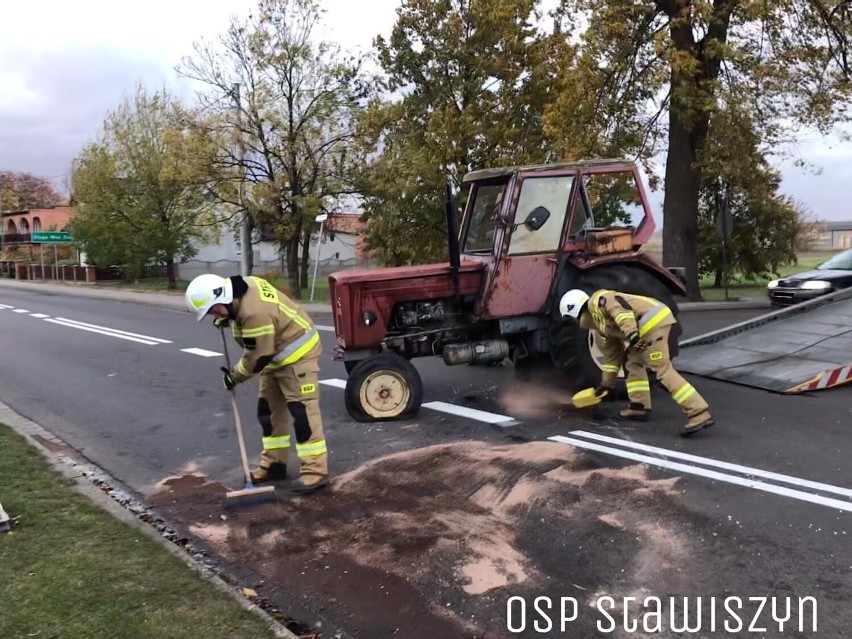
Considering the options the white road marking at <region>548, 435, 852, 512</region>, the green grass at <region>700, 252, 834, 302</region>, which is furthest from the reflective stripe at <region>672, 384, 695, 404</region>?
the green grass at <region>700, 252, 834, 302</region>

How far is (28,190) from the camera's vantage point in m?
88.4

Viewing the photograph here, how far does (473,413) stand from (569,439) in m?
1.34

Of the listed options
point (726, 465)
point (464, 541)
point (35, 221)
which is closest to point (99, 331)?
point (464, 541)

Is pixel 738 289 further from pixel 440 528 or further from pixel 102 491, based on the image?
pixel 102 491

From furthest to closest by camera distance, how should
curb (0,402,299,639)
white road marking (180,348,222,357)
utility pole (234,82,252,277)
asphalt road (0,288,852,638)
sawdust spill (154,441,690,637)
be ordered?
utility pole (234,82,252,277) → white road marking (180,348,222,357) → asphalt road (0,288,852,638) → sawdust spill (154,441,690,637) → curb (0,402,299,639)

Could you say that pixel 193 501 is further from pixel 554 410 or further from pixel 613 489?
pixel 554 410

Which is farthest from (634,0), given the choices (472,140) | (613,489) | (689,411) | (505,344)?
(613,489)

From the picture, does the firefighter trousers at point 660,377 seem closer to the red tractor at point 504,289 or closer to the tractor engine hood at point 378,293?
the red tractor at point 504,289

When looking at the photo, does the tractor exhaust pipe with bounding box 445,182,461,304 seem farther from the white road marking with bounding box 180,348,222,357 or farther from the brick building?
the brick building

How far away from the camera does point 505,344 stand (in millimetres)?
8016

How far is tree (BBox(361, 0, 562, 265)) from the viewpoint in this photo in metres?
20.7

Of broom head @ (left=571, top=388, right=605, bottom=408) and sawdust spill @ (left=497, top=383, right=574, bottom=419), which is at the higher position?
broom head @ (left=571, top=388, right=605, bottom=408)

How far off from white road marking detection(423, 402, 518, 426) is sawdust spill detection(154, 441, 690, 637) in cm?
96

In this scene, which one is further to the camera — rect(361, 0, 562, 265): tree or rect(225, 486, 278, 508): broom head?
rect(361, 0, 562, 265): tree
